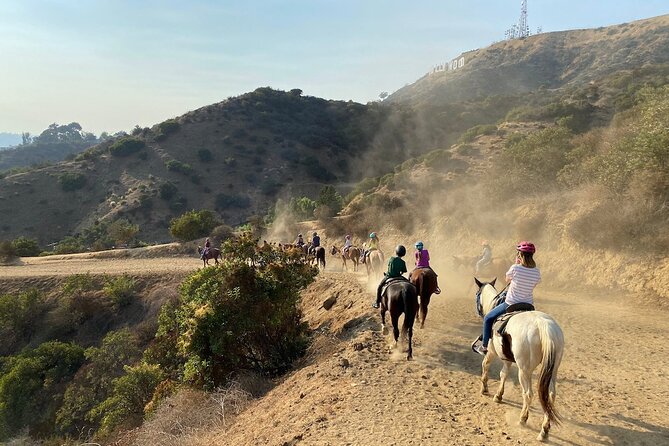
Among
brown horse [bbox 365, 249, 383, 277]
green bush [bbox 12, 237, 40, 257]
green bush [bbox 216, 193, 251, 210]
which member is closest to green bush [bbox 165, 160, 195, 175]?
green bush [bbox 216, 193, 251, 210]

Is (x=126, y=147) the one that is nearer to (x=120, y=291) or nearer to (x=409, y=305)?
(x=120, y=291)

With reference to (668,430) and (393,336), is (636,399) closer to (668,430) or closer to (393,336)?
(668,430)

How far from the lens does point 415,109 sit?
9731 cm

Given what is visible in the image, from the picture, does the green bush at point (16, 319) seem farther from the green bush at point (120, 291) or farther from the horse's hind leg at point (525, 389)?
the horse's hind leg at point (525, 389)

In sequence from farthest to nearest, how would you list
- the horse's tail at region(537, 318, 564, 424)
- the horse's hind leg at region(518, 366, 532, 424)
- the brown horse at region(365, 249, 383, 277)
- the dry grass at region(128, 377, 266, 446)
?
the brown horse at region(365, 249, 383, 277), the dry grass at region(128, 377, 266, 446), the horse's hind leg at region(518, 366, 532, 424), the horse's tail at region(537, 318, 564, 424)

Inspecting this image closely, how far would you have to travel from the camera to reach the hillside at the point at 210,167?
2692 inches

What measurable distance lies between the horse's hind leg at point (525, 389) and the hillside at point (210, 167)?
61.8 meters

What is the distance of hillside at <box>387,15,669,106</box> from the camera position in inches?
3743

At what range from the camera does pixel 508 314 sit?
736 centimetres

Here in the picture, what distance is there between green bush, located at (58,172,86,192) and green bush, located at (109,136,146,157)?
10.1m

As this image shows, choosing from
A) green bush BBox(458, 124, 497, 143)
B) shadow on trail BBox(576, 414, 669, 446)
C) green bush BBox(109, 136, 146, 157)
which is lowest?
shadow on trail BBox(576, 414, 669, 446)

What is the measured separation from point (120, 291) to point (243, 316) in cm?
1947

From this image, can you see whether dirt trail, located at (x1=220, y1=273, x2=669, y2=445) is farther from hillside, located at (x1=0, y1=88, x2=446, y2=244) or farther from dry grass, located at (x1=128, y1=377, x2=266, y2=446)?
hillside, located at (x1=0, y1=88, x2=446, y2=244)

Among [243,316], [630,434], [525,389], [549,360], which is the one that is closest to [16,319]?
[243,316]
